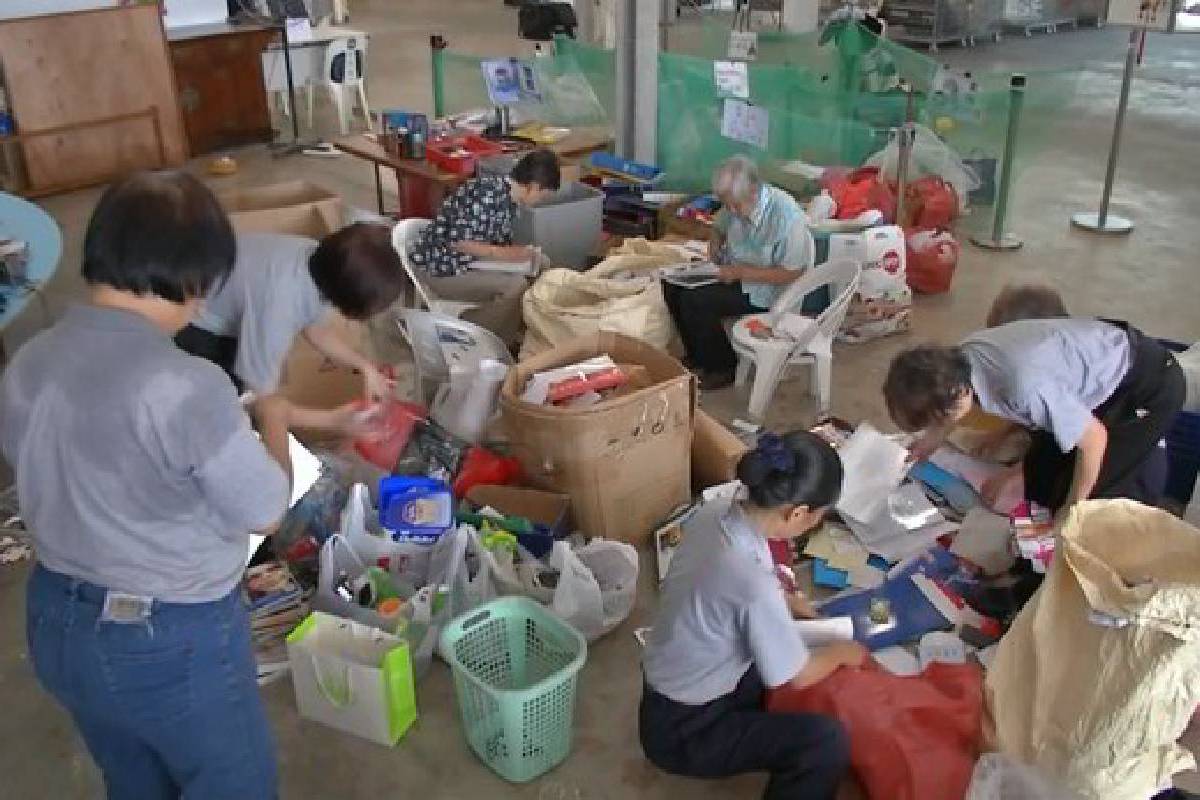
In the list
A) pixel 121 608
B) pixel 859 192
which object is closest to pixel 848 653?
pixel 121 608

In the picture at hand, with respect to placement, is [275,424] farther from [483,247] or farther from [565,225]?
[565,225]

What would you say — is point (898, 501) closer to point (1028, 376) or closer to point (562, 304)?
point (1028, 376)

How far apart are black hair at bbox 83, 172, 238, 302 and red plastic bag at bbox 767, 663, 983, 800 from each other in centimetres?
155

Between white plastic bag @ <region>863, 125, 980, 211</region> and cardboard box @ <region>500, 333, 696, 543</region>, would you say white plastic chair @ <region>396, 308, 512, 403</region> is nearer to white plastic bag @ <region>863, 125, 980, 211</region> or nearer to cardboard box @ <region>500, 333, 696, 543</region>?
cardboard box @ <region>500, 333, 696, 543</region>

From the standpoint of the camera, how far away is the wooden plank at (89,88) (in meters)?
6.70

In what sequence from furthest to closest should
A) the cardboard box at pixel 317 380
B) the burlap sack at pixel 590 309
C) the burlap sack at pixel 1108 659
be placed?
1. the burlap sack at pixel 590 309
2. the cardboard box at pixel 317 380
3. the burlap sack at pixel 1108 659

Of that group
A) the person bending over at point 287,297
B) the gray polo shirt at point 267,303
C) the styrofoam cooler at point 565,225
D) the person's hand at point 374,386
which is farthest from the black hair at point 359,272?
the styrofoam cooler at point 565,225

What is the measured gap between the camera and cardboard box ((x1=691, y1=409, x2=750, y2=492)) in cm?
354

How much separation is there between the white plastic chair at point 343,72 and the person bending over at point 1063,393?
241 inches

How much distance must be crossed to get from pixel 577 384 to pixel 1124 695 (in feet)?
5.59

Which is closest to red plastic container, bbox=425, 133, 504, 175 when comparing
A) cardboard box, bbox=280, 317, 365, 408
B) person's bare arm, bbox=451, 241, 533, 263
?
person's bare arm, bbox=451, 241, 533, 263

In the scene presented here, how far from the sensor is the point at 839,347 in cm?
478

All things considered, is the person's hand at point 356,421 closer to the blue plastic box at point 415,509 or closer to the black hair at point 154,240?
the blue plastic box at point 415,509

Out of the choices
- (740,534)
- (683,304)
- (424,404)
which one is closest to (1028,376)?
(740,534)
